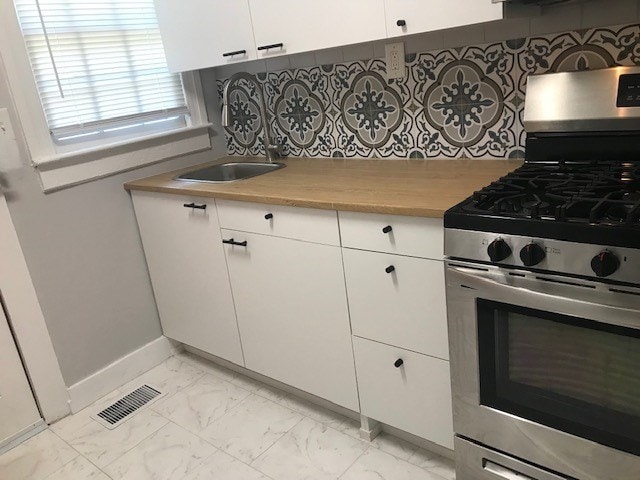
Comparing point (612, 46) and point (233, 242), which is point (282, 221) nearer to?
point (233, 242)

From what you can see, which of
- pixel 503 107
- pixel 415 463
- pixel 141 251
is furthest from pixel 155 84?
pixel 415 463

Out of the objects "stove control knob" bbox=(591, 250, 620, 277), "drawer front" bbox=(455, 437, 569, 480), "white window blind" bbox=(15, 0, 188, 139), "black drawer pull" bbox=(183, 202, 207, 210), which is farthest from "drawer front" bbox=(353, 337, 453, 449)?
"white window blind" bbox=(15, 0, 188, 139)

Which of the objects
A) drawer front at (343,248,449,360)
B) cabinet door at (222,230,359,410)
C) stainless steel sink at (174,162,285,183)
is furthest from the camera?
stainless steel sink at (174,162,285,183)

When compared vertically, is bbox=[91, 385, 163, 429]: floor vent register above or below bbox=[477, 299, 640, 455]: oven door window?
below

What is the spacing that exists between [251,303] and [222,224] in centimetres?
33

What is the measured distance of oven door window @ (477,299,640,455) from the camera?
117 cm

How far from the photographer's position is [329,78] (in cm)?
226

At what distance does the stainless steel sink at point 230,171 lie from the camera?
2.44 meters

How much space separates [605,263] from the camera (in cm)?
108

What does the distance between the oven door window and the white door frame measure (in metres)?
1.75

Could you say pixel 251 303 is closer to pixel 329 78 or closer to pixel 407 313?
pixel 407 313

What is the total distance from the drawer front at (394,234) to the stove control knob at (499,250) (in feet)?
0.70

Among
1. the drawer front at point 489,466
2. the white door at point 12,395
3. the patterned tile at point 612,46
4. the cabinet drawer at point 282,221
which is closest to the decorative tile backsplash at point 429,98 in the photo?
the patterned tile at point 612,46

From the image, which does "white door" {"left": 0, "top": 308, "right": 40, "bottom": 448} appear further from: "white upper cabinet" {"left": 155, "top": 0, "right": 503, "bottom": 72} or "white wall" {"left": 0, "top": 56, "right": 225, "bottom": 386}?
"white upper cabinet" {"left": 155, "top": 0, "right": 503, "bottom": 72}
